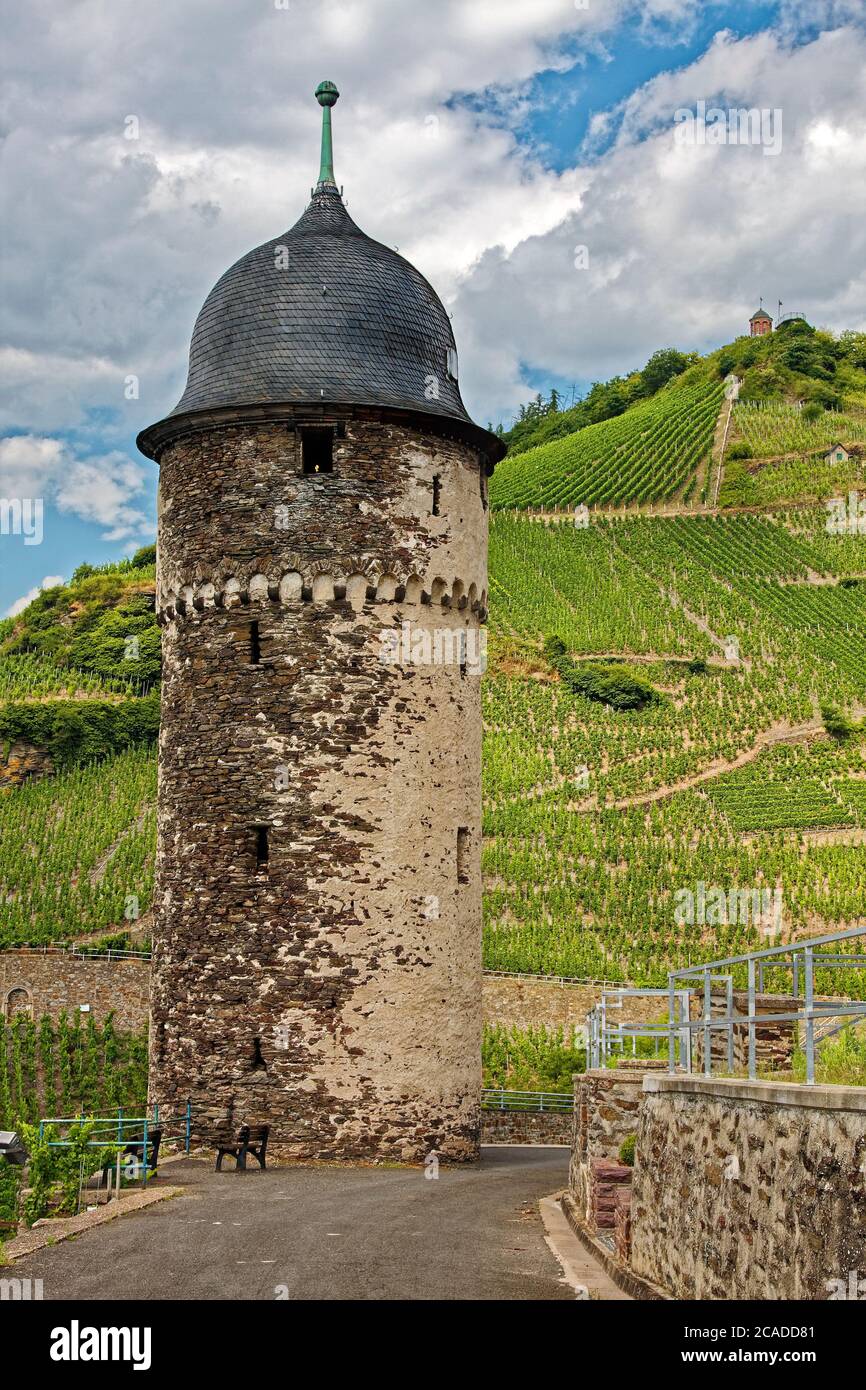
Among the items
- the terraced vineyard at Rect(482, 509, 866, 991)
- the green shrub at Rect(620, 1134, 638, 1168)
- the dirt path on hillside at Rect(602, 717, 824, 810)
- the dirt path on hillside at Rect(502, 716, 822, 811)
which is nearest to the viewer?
the green shrub at Rect(620, 1134, 638, 1168)

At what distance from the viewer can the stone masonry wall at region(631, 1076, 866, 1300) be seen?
6391 millimetres

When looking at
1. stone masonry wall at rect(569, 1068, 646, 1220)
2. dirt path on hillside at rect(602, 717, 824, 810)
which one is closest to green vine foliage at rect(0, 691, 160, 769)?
dirt path on hillside at rect(602, 717, 824, 810)

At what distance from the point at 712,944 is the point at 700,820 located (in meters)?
9.08

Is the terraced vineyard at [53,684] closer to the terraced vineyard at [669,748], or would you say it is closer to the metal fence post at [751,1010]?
the terraced vineyard at [669,748]

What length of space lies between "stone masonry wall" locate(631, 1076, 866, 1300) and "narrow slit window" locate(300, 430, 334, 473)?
998 centimetres

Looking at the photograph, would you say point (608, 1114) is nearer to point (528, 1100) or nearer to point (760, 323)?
point (528, 1100)

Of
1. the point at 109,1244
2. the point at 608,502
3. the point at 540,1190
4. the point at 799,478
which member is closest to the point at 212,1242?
the point at 109,1244

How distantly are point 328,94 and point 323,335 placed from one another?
4419 mm

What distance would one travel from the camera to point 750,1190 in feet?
24.9

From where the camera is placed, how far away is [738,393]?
5256 inches

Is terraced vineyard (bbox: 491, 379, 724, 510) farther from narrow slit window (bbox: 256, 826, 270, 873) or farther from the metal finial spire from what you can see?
narrow slit window (bbox: 256, 826, 270, 873)

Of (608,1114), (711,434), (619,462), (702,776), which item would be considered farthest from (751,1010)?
(711,434)

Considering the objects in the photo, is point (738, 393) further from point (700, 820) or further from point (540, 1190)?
point (540, 1190)

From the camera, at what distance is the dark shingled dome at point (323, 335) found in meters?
18.7
